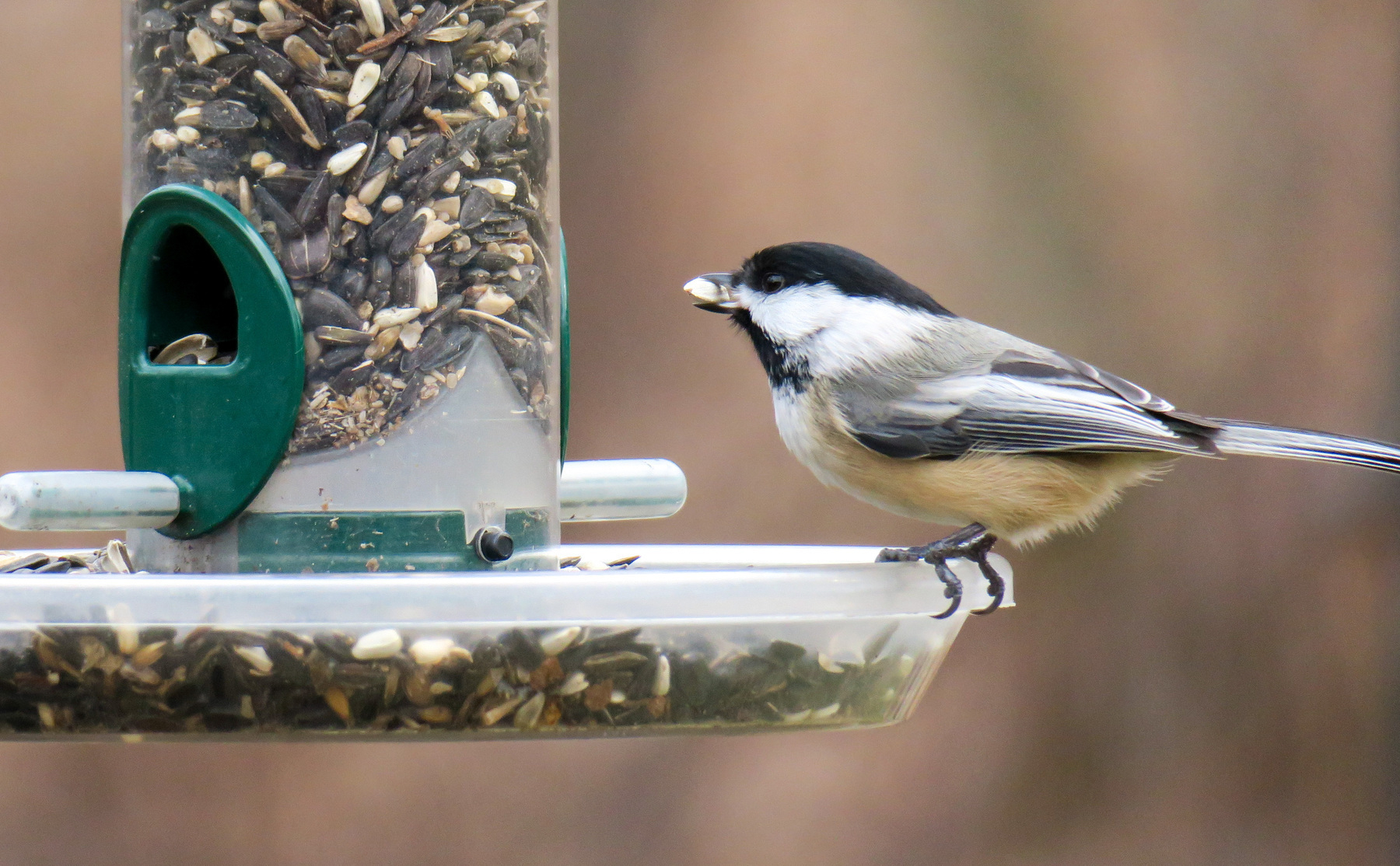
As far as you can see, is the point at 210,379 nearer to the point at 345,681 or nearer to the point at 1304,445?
the point at 345,681

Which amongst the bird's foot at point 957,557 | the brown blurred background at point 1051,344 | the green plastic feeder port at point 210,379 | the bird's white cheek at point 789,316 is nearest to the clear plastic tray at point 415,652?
the bird's foot at point 957,557

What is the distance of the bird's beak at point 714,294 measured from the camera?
2.38 meters

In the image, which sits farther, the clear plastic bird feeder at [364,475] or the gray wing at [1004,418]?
the gray wing at [1004,418]

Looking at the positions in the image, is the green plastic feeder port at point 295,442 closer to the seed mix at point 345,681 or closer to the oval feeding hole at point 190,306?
the oval feeding hole at point 190,306

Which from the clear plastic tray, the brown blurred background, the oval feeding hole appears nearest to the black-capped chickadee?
the clear plastic tray

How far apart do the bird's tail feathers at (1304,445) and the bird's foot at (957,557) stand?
0.40 m

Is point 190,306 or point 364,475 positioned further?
point 190,306

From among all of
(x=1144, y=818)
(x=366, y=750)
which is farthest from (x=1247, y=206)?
(x=366, y=750)

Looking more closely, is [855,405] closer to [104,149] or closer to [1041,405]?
[1041,405]

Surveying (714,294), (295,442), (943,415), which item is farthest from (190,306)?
(943,415)

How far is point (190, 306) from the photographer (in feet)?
6.42

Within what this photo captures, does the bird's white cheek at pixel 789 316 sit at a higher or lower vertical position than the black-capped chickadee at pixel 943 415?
higher

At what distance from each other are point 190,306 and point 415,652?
28.5 inches

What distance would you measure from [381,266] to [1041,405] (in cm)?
102
